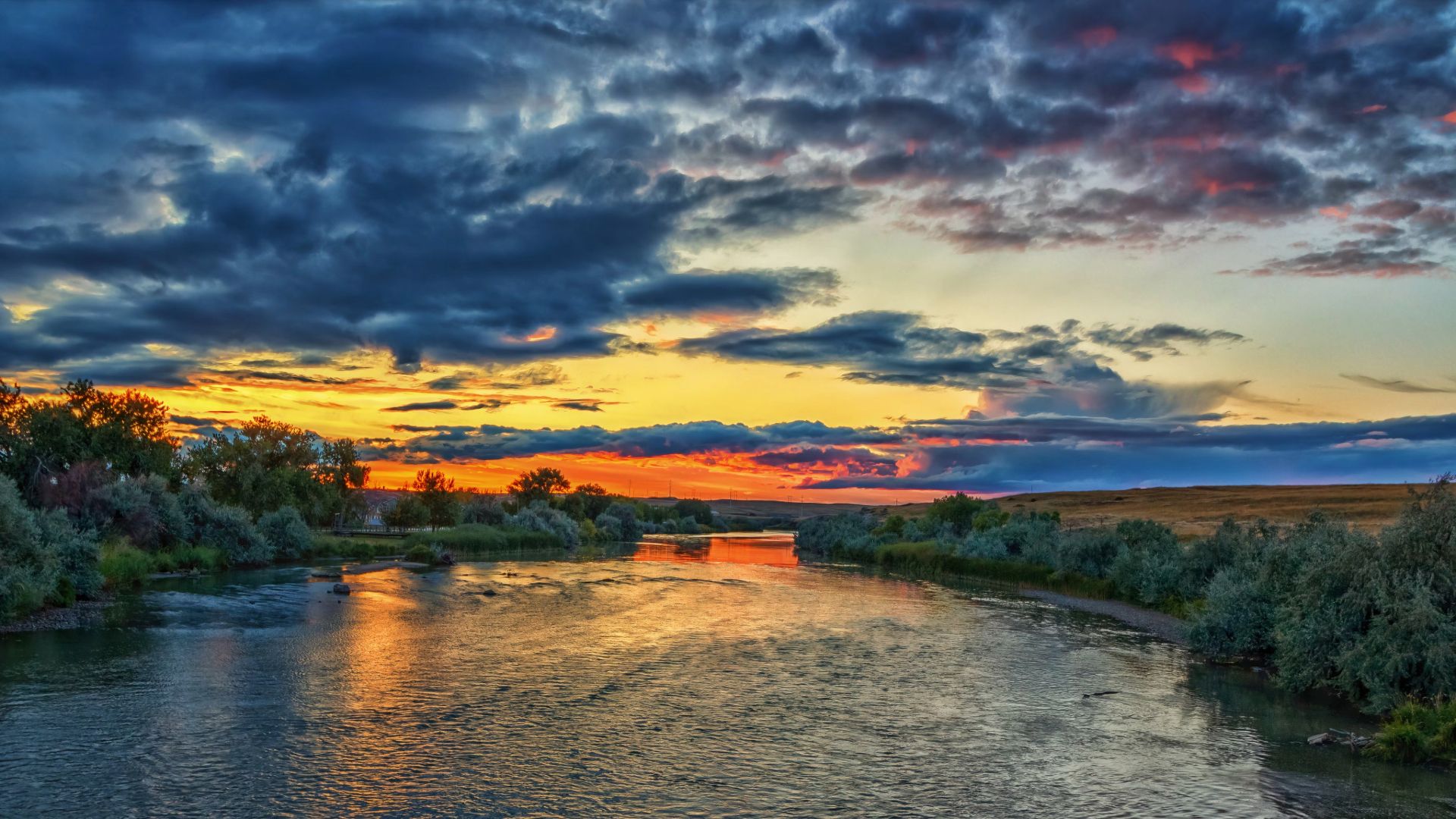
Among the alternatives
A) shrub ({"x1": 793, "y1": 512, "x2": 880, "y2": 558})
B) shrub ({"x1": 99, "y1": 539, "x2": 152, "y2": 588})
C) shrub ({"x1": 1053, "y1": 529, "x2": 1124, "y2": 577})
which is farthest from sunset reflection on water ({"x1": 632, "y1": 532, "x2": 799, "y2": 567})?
shrub ({"x1": 99, "y1": 539, "x2": 152, "y2": 588})

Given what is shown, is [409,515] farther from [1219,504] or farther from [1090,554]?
[1219,504]

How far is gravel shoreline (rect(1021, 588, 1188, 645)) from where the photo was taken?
37438 millimetres

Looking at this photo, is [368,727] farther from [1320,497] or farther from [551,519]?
[1320,497]

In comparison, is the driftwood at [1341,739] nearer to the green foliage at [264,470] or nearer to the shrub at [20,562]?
the shrub at [20,562]

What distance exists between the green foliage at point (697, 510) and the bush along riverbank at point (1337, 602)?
13657 centimetres

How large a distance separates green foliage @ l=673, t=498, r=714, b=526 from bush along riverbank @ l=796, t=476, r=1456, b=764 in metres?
137

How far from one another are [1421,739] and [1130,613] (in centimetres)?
2659

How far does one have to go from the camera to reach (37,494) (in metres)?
51.1

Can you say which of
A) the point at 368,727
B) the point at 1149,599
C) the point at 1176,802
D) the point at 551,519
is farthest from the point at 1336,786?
the point at 551,519

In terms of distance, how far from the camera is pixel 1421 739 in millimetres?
18531

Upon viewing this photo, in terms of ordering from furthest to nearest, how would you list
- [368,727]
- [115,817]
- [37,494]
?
[37,494], [368,727], [115,817]

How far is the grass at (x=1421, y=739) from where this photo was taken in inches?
721

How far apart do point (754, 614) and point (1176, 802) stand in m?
26.9

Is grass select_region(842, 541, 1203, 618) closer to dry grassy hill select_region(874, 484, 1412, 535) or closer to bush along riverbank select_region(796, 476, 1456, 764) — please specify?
bush along riverbank select_region(796, 476, 1456, 764)
